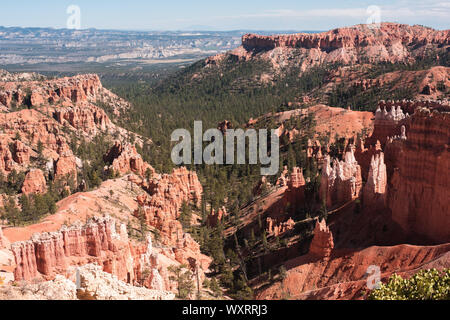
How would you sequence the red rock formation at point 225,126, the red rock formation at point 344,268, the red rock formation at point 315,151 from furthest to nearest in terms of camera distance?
the red rock formation at point 225,126 < the red rock formation at point 315,151 < the red rock formation at point 344,268

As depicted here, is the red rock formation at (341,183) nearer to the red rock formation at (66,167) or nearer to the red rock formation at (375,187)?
the red rock formation at (375,187)

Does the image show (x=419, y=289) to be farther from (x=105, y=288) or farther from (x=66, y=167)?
(x=66, y=167)

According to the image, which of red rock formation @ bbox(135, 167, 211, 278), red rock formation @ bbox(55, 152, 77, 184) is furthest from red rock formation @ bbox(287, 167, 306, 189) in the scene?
red rock formation @ bbox(55, 152, 77, 184)

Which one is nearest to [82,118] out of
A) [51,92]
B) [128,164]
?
[51,92]

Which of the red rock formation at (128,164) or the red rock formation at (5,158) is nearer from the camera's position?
the red rock formation at (128,164)

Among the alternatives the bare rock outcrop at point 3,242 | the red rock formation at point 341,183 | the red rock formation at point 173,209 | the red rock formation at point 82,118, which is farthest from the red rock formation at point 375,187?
the red rock formation at point 82,118

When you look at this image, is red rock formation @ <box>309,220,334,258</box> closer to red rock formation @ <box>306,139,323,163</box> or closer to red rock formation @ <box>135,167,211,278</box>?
red rock formation @ <box>135,167,211,278</box>
